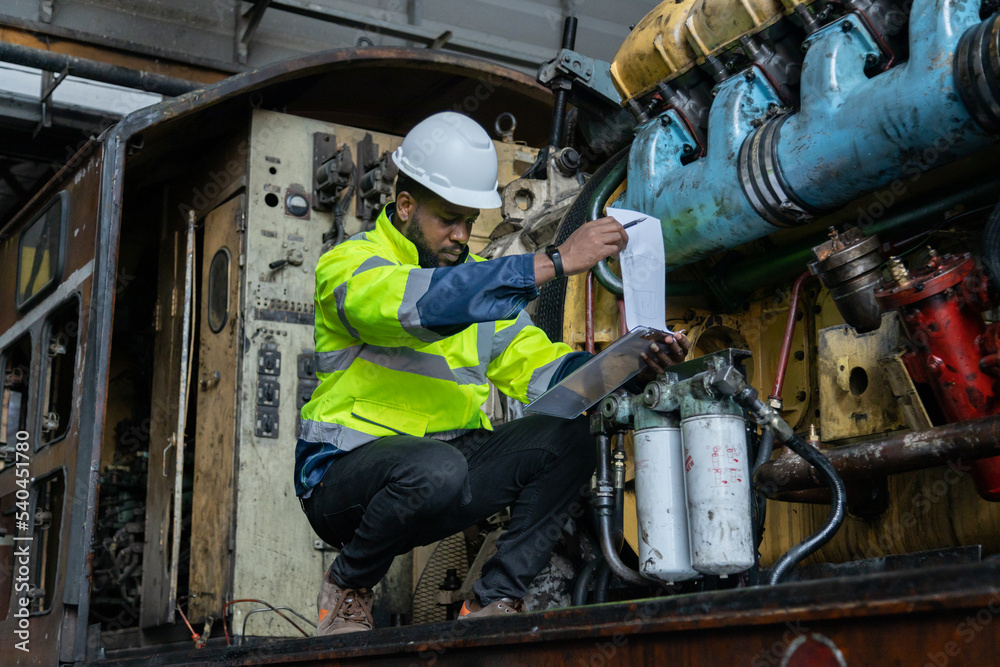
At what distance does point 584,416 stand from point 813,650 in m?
1.45

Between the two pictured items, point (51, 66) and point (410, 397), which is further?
point (51, 66)

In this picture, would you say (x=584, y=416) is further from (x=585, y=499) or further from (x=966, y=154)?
(x=966, y=154)

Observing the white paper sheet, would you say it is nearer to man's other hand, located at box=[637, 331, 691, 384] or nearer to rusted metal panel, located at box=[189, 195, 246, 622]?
man's other hand, located at box=[637, 331, 691, 384]

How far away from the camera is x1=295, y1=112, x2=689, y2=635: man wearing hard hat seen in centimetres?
241

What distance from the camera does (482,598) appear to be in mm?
2533

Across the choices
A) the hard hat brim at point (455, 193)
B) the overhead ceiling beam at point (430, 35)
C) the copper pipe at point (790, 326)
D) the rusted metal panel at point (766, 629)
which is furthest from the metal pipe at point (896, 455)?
the overhead ceiling beam at point (430, 35)

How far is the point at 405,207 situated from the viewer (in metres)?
2.84

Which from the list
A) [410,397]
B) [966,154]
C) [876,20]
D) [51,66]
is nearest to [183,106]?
[51,66]

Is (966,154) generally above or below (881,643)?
above

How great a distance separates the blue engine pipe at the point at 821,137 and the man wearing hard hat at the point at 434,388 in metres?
0.41

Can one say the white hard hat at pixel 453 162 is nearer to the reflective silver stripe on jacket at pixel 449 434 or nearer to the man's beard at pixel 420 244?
the man's beard at pixel 420 244

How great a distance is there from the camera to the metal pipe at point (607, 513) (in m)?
2.32

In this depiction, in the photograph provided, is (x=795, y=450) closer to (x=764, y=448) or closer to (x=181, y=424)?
(x=764, y=448)

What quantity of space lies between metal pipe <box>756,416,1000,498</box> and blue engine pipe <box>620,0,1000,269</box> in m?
0.59
